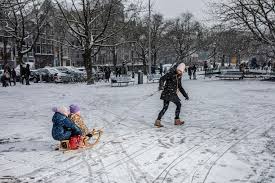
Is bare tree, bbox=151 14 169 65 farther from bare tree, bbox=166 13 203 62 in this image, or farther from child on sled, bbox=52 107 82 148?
child on sled, bbox=52 107 82 148

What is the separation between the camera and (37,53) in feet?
234

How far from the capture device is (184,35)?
65.7m

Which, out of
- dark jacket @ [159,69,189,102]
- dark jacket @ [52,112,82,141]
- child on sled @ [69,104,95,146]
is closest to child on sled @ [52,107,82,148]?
dark jacket @ [52,112,82,141]

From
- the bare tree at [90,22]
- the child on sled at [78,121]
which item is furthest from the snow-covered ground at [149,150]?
the bare tree at [90,22]

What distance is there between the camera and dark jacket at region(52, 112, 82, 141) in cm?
765

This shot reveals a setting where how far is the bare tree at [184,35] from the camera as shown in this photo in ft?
212

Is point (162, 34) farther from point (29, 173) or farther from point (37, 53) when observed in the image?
point (29, 173)

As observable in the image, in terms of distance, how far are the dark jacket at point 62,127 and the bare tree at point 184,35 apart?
184ft

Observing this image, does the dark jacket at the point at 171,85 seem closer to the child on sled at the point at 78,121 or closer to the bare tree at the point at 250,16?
the child on sled at the point at 78,121

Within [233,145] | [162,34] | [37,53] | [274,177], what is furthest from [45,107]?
[37,53]

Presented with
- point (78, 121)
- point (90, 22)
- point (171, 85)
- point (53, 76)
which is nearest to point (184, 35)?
point (53, 76)

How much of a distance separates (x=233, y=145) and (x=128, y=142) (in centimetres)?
226

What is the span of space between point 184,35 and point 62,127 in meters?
59.7

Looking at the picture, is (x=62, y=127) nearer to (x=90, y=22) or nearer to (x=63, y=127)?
(x=63, y=127)
